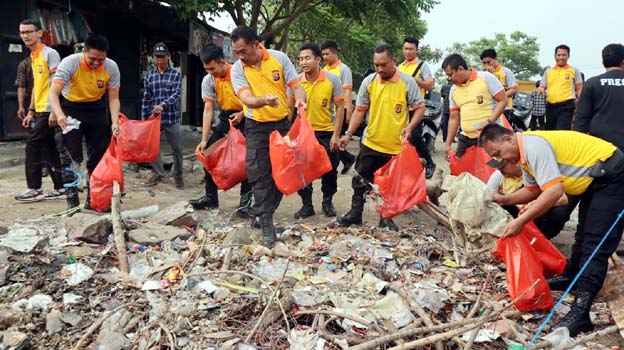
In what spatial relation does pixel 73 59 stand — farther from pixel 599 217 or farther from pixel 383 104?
pixel 599 217

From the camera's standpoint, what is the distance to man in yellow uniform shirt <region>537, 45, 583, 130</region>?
7.41 metres

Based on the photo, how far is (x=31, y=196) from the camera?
17.8 ft

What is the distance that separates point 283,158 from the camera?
399cm

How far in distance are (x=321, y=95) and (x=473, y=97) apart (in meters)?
1.47

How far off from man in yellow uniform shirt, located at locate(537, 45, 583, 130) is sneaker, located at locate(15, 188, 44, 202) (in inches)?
259

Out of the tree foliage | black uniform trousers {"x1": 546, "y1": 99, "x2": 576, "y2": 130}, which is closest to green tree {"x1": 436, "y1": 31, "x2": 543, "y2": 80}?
the tree foliage

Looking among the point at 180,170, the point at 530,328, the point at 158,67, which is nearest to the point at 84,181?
the point at 180,170

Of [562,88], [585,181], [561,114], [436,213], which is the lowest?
[436,213]

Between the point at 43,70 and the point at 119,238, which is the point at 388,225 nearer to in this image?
the point at 119,238

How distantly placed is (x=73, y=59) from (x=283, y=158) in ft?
7.09

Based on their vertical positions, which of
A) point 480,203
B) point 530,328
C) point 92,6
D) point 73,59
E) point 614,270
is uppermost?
point 92,6

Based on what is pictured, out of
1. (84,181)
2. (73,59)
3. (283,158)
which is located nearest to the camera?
(283,158)

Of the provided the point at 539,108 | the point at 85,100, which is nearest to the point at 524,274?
the point at 85,100

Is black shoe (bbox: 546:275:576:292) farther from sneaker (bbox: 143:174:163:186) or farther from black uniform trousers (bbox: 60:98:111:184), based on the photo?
sneaker (bbox: 143:174:163:186)
